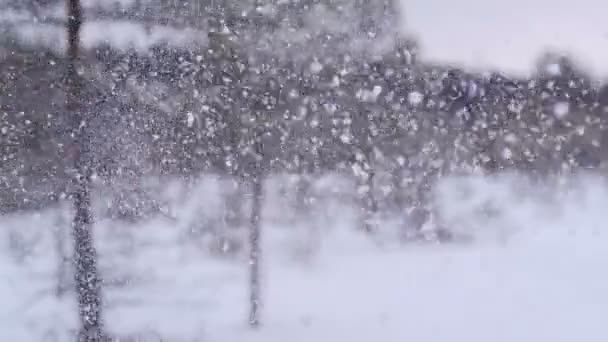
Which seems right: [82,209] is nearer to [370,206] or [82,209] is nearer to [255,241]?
[255,241]

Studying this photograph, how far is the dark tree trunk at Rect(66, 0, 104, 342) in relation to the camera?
78 centimetres

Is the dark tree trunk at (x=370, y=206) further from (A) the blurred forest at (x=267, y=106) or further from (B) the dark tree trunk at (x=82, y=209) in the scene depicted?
(B) the dark tree trunk at (x=82, y=209)

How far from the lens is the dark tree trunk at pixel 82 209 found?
78 centimetres

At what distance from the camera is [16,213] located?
0.78 meters

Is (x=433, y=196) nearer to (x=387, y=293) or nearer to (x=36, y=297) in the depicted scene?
(x=387, y=293)

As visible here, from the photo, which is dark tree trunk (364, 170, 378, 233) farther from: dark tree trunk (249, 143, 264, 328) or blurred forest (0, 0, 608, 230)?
dark tree trunk (249, 143, 264, 328)

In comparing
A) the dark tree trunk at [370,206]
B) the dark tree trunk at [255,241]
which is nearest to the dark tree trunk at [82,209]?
the dark tree trunk at [255,241]

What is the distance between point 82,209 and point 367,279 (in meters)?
0.44

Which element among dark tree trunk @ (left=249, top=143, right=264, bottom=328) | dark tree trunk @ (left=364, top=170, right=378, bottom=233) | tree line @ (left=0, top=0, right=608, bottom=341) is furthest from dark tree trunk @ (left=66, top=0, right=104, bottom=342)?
dark tree trunk @ (left=364, top=170, right=378, bottom=233)

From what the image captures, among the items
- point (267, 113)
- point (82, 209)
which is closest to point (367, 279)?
point (267, 113)

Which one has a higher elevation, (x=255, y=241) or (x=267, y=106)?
(x=267, y=106)

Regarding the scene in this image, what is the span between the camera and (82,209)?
795 millimetres

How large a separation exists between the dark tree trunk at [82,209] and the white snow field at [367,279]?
0.02 m

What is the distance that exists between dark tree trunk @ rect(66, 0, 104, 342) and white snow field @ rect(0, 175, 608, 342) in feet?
0.07
